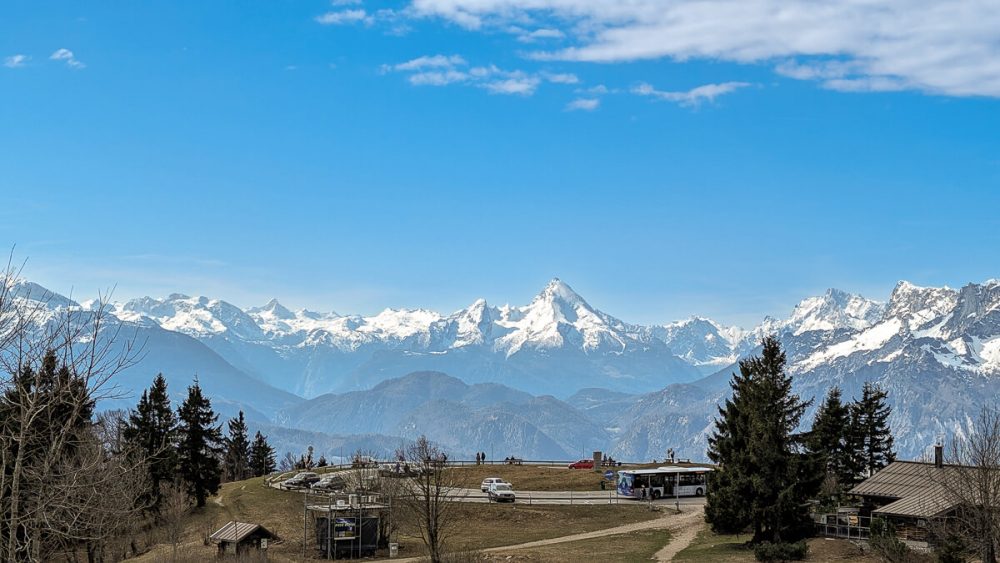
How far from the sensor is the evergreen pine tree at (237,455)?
5891 inches

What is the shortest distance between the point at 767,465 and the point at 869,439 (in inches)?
991

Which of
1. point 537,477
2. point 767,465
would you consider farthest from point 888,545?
point 537,477

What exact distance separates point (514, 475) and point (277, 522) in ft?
115

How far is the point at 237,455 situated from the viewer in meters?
153

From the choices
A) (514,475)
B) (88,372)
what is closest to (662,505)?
(514,475)

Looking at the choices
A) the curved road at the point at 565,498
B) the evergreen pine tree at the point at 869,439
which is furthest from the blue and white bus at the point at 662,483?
the evergreen pine tree at the point at 869,439

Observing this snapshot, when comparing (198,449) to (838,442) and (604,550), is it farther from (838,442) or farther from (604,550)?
(838,442)

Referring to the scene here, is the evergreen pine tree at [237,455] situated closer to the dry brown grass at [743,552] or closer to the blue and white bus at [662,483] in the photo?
the blue and white bus at [662,483]

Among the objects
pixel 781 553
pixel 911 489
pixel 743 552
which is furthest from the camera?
pixel 911 489

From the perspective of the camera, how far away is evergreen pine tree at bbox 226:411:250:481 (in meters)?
150

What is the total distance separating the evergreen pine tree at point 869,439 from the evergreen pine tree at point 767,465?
18345mm

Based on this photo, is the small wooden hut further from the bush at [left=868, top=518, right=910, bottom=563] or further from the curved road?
the bush at [left=868, top=518, right=910, bottom=563]

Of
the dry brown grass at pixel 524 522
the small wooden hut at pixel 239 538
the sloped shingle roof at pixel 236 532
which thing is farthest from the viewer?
the dry brown grass at pixel 524 522

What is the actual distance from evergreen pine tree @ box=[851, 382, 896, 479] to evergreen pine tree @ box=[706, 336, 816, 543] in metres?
18.3
